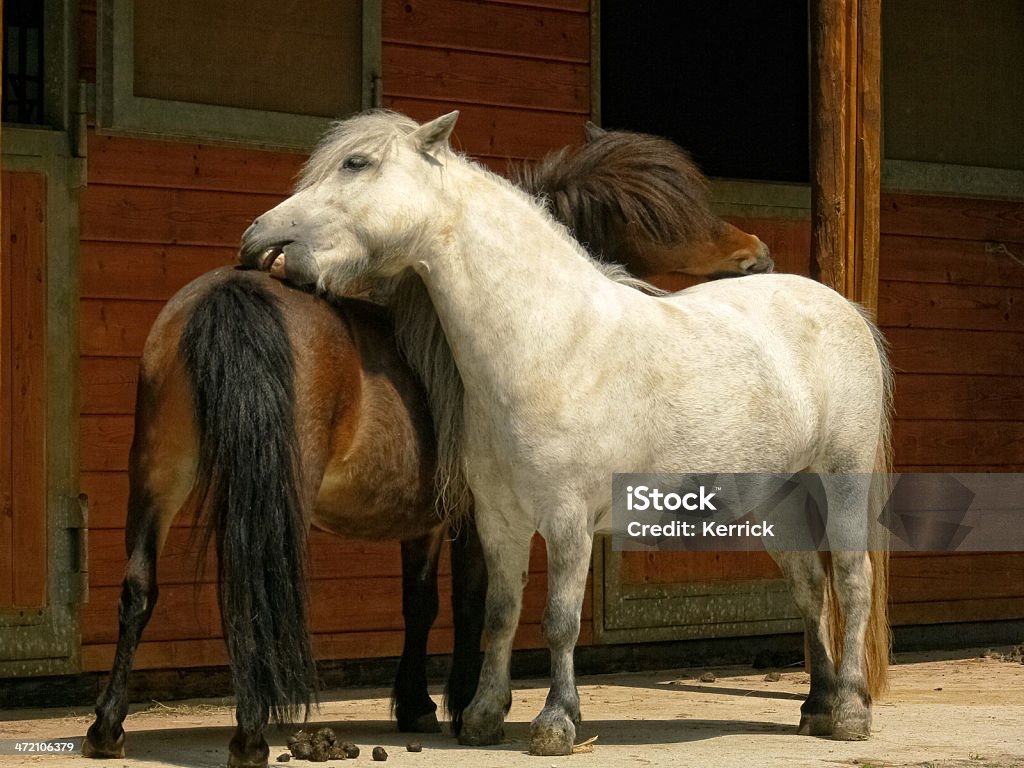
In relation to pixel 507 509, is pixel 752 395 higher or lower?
higher

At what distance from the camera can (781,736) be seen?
17.6 ft

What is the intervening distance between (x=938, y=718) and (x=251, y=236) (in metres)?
3.13

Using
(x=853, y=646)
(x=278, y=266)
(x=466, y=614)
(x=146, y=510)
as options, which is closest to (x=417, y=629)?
(x=466, y=614)

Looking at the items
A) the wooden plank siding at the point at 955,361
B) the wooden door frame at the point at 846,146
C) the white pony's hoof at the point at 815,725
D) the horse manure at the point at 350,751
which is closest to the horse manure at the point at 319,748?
the horse manure at the point at 350,751

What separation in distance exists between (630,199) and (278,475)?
187 centimetres

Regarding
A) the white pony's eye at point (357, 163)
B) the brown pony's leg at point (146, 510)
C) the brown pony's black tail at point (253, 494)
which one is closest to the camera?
the brown pony's black tail at point (253, 494)

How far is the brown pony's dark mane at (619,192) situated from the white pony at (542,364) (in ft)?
1.27

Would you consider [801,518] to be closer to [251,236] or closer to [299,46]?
[251,236]

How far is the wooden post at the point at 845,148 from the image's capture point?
6.50m

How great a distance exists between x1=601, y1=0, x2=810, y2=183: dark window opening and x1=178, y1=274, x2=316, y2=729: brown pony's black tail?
375cm

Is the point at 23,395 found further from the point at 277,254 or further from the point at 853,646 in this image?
the point at 853,646

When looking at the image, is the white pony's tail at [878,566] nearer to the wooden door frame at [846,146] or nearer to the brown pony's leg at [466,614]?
the wooden door frame at [846,146]

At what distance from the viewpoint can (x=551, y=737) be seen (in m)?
4.68

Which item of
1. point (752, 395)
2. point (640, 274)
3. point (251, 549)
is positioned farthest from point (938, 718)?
point (251, 549)
